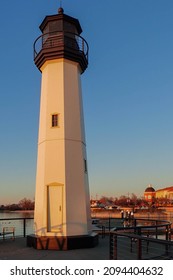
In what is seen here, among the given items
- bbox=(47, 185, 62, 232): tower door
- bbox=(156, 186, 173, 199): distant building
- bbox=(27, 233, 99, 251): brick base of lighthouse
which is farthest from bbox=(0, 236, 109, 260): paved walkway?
bbox=(156, 186, 173, 199): distant building

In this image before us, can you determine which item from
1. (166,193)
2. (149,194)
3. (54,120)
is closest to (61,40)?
(54,120)

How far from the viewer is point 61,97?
10.6 metres

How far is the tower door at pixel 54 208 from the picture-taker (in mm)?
9804

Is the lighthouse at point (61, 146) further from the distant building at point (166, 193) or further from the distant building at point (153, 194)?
the distant building at point (166, 193)

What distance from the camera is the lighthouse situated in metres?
9.81

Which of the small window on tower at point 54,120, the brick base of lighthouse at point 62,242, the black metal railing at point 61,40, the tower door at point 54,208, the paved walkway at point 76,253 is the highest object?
the black metal railing at point 61,40

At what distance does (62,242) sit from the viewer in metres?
9.49

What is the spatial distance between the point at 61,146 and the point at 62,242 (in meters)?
2.96

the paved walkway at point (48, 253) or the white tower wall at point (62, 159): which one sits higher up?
the white tower wall at point (62, 159)

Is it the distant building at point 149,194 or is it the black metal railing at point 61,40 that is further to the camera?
the distant building at point 149,194

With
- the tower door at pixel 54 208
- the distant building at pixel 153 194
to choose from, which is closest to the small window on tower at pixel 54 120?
the tower door at pixel 54 208
